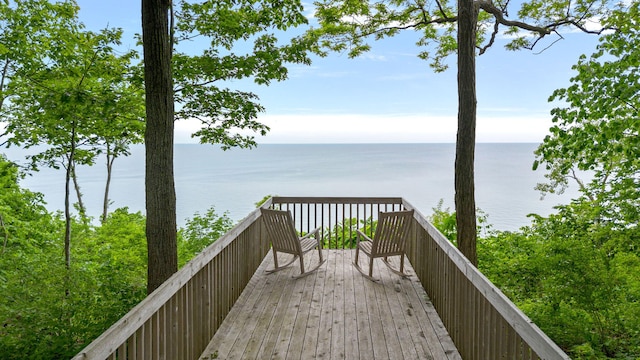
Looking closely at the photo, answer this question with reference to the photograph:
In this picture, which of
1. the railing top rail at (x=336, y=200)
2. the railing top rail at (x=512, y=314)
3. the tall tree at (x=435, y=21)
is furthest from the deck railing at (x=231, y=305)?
the tall tree at (x=435, y=21)

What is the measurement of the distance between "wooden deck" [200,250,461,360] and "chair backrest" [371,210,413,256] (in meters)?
0.41

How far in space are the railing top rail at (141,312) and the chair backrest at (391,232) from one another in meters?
2.06

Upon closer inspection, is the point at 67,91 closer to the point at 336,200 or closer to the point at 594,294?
the point at 336,200

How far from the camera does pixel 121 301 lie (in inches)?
189

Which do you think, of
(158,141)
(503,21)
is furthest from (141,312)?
(503,21)

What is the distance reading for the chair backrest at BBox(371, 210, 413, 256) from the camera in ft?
16.0

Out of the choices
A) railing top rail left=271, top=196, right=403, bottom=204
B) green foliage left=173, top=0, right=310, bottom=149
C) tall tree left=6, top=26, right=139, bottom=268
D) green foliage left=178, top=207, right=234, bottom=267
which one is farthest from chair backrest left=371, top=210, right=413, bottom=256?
green foliage left=178, top=207, right=234, bottom=267

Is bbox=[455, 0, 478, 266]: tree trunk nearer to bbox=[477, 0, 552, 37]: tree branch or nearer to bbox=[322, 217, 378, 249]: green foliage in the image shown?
bbox=[477, 0, 552, 37]: tree branch

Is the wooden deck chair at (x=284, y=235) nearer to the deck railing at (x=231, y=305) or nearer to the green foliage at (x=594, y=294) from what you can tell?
the deck railing at (x=231, y=305)

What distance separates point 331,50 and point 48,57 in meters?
4.92

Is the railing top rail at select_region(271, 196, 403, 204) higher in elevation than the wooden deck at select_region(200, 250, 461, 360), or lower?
higher

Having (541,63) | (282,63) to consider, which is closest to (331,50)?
(282,63)

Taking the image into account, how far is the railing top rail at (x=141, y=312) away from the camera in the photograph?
1608 mm

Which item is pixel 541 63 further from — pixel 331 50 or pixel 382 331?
pixel 382 331
